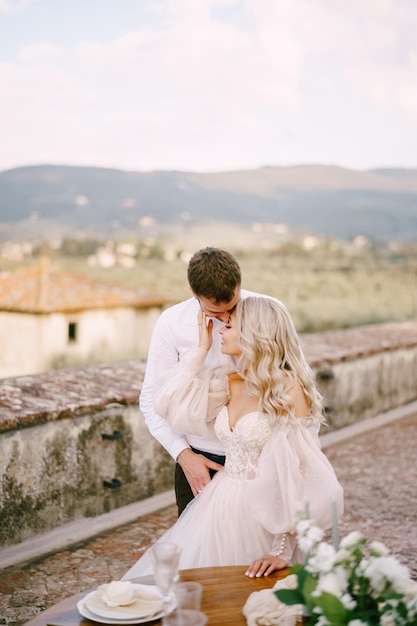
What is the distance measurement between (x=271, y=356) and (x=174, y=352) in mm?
667

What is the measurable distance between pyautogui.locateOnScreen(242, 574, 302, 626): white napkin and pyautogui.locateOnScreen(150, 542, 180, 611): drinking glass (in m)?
0.28

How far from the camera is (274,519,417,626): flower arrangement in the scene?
1664mm

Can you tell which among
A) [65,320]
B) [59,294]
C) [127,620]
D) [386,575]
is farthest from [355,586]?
[59,294]

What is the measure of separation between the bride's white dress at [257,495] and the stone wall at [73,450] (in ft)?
5.55

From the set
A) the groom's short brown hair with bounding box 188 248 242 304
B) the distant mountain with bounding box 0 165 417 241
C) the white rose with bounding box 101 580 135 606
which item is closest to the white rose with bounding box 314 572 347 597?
the white rose with bounding box 101 580 135 606

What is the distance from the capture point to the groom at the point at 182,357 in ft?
10.6

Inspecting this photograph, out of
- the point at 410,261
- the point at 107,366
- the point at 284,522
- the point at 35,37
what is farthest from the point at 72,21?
the point at 284,522

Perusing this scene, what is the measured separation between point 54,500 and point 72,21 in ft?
189

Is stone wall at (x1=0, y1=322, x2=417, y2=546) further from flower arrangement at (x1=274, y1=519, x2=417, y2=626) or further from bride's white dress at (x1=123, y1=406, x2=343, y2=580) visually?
flower arrangement at (x1=274, y1=519, x2=417, y2=626)

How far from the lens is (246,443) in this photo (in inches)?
123

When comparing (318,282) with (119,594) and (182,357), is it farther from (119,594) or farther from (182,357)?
(119,594)

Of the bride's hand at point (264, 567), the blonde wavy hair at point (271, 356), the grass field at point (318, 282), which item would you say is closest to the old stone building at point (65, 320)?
the grass field at point (318, 282)

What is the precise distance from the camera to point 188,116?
245ft

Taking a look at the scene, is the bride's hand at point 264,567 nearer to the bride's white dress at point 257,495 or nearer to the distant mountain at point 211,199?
the bride's white dress at point 257,495
